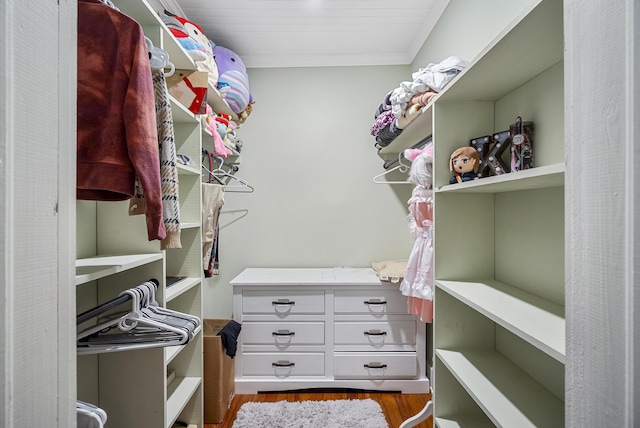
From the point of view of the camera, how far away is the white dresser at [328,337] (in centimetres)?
213

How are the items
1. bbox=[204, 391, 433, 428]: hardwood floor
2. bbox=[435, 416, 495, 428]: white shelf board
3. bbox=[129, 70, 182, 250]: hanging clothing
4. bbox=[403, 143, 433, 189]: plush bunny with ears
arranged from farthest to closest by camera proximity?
bbox=[204, 391, 433, 428]: hardwood floor → bbox=[403, 143, 433, 189]: plush bunny with ears → bbox=[435, 416, 495, 428]: white shelf board → bbox=[129, 70, 182, 250]: hanging clothing

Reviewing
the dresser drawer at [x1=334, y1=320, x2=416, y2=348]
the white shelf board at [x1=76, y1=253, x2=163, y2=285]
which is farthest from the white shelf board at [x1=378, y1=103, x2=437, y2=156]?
the white shelf board at [x1=76, y1=253, x2=163, y2=285]

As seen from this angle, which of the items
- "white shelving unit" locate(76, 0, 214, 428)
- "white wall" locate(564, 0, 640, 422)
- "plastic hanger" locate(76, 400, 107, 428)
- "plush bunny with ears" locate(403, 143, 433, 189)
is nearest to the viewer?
"white wall" locate(564, 0, 640, 422)

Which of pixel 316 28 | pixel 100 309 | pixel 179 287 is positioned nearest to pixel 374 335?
pixel 179 287

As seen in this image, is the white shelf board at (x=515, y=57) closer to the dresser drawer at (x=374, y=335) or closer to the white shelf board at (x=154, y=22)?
the white shelf board at (x=154, y=22)

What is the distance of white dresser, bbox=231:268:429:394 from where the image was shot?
7.00 ft

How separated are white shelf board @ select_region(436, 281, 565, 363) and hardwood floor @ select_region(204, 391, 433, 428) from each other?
1137mm

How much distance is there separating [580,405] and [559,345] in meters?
0.26

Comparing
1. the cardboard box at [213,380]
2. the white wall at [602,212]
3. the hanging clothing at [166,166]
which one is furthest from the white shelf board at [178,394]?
the white wall at [602,212]

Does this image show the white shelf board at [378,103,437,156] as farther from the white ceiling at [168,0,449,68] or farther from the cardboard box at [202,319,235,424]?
the cardboard box at [202,319,235,424]

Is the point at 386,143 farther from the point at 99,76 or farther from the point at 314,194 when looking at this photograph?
the point at 99,76

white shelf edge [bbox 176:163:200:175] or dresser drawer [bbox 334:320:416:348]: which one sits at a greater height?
white shelf edge [bbox 176:163:200:175]

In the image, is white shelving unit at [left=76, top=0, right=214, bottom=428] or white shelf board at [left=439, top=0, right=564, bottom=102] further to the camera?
white shelving unit at [left=76, top=0, right=214, bottom=428]

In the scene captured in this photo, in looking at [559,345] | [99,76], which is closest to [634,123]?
[559,345]
